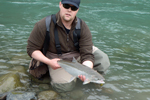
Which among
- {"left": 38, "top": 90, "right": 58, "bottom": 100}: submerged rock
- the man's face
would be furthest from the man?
{"left": 38, "top": 90, "right": 58, "bottom": 100}: submerged rock

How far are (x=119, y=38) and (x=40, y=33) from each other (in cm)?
595

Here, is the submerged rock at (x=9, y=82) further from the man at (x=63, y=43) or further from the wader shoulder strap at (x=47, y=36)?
the wader shoulder strap at (x=47, y=36)

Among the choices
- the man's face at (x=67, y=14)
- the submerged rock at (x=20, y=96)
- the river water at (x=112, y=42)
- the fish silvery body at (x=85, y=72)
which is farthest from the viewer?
the river water at (x=112, y=42)

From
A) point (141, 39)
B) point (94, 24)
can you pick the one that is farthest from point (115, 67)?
point (94, 24)

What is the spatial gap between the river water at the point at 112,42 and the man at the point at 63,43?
2.68ft

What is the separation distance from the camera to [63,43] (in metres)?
4.91

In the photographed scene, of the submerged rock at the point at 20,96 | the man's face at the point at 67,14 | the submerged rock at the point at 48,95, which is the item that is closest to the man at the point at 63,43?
the man's face at the point at 67,14

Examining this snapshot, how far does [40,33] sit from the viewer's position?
465cm

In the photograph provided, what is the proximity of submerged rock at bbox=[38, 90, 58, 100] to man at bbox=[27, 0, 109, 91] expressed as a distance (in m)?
0.21

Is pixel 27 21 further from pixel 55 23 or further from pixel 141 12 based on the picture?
pixel 141 12

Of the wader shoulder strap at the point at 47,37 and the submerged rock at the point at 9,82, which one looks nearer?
the wader shoulder strap at the point at 47,37

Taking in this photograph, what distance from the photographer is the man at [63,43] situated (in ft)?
15.1

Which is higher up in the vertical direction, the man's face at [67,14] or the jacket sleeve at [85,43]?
the man's face at [67,14]

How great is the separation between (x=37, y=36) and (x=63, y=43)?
668 millimetres
